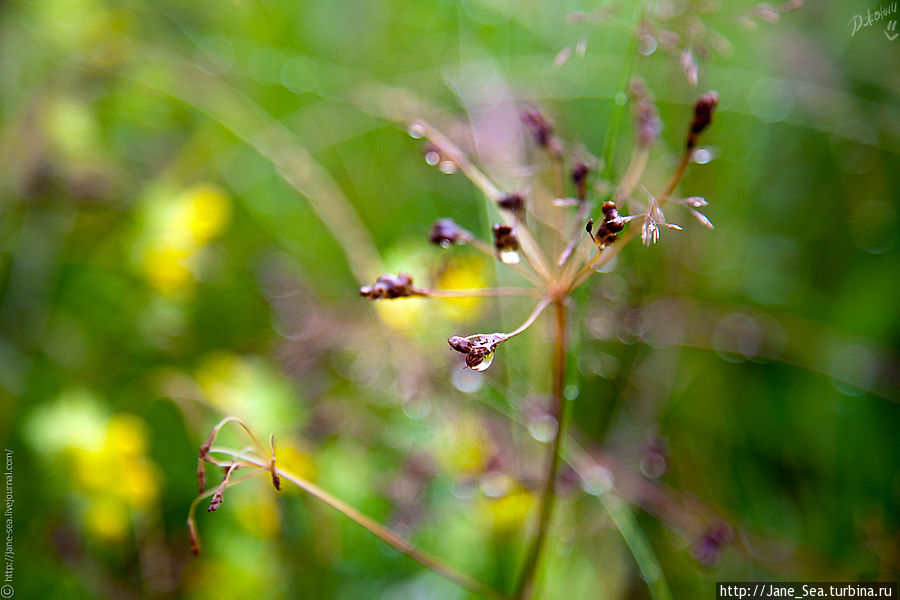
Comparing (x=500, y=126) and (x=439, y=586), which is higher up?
(x=500, y=126)

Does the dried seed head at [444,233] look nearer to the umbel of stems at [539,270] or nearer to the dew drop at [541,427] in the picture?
the umbel of stems at [539,270]

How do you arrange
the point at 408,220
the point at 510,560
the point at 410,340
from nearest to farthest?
1. the point at 510,560
2. the point at 410,340
3. the point at 408,220

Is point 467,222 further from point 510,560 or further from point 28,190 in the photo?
point 28,190

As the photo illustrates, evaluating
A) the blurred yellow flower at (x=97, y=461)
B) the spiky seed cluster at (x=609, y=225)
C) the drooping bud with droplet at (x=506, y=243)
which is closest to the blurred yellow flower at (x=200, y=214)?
the blurred yellow flower at (x=97, y=461)

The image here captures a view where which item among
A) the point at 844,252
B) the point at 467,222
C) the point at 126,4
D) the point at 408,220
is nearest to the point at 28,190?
the point at 126,4

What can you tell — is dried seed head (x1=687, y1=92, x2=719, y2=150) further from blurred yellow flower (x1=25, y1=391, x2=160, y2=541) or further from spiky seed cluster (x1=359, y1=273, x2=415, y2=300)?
blurred yellow flower (x1=25, y1=391, x2=160, y2=541)

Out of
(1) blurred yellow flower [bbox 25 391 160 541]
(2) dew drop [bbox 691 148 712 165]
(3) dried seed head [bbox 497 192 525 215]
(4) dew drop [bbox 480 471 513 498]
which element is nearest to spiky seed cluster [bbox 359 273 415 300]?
(3) dried seed head [bbox 497 192 525 215]
